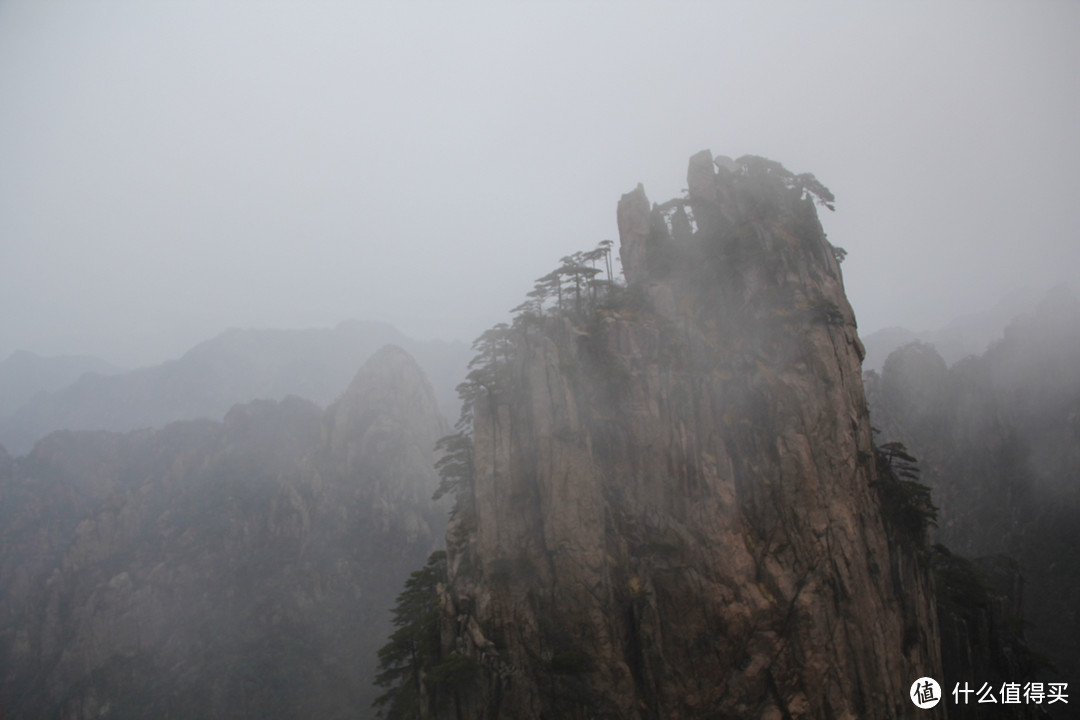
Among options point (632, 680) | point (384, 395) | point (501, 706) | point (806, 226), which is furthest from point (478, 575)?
point (384, 395)

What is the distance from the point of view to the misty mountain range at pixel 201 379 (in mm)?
103188

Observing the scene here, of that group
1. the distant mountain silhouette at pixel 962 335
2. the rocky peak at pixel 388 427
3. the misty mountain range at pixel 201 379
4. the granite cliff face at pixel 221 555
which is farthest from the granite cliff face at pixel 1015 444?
the misty mountain range at pixel 201 379

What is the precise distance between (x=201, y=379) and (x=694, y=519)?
128 m

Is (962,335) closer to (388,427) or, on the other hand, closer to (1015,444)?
(1015,444)

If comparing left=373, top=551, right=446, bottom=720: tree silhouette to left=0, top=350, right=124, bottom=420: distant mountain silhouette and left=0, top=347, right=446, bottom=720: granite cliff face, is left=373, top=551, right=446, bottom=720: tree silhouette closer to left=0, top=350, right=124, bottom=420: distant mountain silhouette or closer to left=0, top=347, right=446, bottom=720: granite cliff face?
left=0, top=347, right=446, bottom=720: granite cliff face

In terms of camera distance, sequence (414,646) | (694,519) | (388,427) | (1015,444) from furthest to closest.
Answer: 1. (388,427)
2. (1015,444)
3. (414,646)
4. (694,519)

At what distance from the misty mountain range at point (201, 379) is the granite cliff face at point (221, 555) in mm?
34512

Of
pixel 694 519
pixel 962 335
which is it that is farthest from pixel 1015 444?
pixel 962 335

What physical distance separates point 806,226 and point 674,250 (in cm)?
904

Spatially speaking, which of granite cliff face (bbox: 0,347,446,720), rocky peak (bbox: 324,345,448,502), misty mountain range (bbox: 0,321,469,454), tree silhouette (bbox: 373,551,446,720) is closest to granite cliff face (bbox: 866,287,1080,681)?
tree silhouette (bbox: 373,551,446,720)

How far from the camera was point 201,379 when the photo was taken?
381ft

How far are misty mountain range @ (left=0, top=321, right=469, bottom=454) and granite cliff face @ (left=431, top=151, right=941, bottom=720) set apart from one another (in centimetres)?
8543

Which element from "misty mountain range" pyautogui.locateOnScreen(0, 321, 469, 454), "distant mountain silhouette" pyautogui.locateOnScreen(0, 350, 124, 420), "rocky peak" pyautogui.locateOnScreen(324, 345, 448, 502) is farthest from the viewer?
"distant mountain silhouette" pyautogui.locateOnScreen(0, 350, 124, 420)

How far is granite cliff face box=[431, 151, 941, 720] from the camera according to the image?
26375 millimetres
